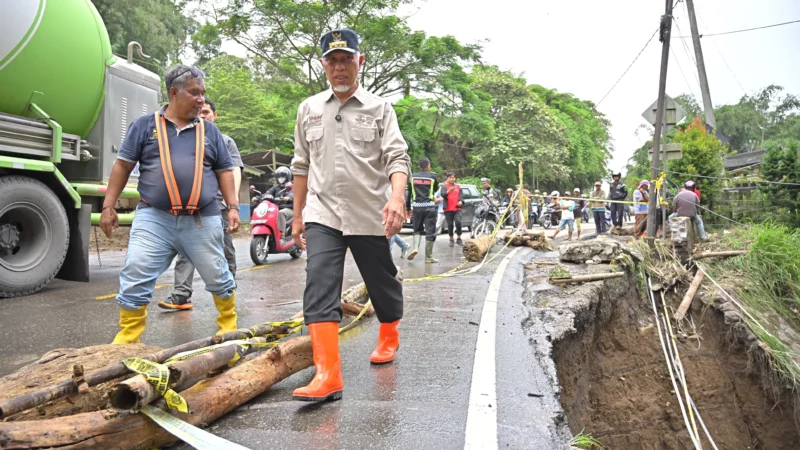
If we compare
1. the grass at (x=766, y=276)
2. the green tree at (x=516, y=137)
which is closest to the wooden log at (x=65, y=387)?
the grass at (x=766, y=276)

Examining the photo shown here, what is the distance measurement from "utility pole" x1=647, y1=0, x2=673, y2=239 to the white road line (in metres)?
10.8

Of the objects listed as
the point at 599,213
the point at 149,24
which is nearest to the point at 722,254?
the point at 599,213

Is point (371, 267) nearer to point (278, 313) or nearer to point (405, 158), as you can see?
point (405, 158)

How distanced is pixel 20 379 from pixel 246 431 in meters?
0.88

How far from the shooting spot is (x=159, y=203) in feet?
11.0

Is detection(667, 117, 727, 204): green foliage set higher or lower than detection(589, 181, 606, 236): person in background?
higher

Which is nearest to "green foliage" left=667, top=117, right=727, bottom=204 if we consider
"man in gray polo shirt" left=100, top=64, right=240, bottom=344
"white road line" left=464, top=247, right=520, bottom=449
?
"white road line" left=464, top=247, right=520, bottom=449

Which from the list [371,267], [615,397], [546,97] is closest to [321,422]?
[371,267]

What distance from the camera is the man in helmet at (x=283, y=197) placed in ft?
29.9

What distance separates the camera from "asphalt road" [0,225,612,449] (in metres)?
2.35

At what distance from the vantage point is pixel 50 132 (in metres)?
5.97

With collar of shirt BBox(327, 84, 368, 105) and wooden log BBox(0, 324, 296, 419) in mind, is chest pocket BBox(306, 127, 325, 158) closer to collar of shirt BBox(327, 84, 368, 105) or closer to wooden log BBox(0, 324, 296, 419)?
collar of shirt BBox(327, 84, 368, 105)

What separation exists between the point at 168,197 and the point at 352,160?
1.19 meters

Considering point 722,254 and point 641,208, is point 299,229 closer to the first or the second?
point 722,254
